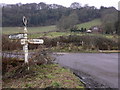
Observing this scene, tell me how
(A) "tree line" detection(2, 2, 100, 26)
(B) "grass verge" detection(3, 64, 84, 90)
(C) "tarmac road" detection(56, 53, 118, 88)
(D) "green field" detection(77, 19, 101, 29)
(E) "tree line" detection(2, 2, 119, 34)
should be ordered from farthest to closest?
(D) "green field" detection(77, 19, 101, 29) < (A) "tree line" detection(2, 2, 100, 26) < (E) "tree line" detection(2, 2, 119, 34) < (C) "tarmac road" detection(56, 53, 118, 88) < (B) "grass verge" detection(3, 64, 84, 90)

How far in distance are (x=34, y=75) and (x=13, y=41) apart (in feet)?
7.25

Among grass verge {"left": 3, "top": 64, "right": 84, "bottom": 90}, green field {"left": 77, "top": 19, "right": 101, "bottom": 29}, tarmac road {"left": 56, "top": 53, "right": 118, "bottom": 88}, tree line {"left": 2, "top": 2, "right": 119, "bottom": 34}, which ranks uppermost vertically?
tree line {"left": 2, "top": 2, "right": 119, "bottom": 34}

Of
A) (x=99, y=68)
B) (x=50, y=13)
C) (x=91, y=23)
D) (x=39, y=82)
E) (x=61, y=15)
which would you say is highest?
(x=50, y=13)

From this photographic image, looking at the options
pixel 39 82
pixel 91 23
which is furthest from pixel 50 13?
pixel 39 82

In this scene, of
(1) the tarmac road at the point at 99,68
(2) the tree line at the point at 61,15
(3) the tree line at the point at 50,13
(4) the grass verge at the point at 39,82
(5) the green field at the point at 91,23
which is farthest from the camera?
(5) the green field at the point at 91,23

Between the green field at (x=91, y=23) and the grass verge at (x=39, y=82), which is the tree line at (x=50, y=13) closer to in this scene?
the green field at (x=91, y=23)

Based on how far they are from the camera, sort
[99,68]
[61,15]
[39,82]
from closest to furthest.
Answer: [39,82] < [99,68] < [61,15]

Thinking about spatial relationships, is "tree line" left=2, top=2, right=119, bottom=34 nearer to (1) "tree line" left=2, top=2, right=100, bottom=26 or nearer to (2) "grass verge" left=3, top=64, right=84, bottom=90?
(1) "tree line" left=2, top=2, right=100, bottom=26

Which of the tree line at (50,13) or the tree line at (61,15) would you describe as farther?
the tree line at (50,13)

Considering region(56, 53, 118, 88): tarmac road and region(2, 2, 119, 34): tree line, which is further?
region(2, 2, 119, 34): tree line

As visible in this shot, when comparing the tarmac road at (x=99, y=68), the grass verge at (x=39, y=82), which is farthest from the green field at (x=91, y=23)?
the grass verge at (x=39, y=82)

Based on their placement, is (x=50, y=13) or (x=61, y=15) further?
(x=50, y=13)

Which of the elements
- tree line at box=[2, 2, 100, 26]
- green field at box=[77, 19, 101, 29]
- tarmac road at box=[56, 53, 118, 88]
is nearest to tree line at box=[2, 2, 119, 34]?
tree line at box=[2, 2, 100, 26]

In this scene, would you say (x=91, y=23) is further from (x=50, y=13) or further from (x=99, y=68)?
(x=99, y=68)
